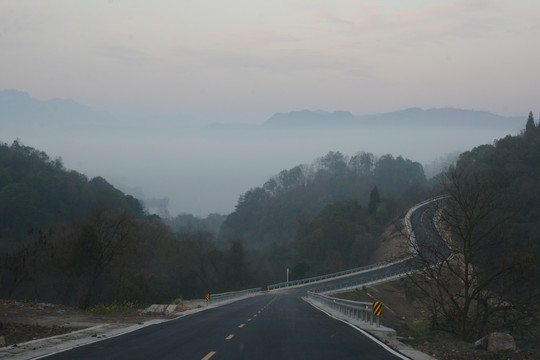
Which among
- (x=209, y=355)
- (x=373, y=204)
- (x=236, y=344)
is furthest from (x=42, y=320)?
(x=373, y=204)

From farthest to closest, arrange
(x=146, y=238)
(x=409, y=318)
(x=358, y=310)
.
Result: (x=146, y=238) → (x=409, y=318) → (x=358, y=310)

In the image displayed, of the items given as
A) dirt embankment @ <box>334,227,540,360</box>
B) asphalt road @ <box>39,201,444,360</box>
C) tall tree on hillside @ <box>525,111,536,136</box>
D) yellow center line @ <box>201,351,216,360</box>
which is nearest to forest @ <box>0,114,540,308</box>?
tall tree on hillside @ <box>525,111,536,136</box>

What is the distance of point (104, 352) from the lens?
45.7 ft

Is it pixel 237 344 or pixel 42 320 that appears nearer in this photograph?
pixel 237 344

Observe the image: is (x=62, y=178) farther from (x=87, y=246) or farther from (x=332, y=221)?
(x=87, y=246)

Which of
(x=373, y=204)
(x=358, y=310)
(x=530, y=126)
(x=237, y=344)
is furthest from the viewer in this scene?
(x=373, y=204)

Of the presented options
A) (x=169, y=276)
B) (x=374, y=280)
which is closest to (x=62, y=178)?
(x=169, y=276)

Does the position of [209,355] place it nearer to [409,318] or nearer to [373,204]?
[409,318]

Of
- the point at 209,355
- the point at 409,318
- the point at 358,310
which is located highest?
the point at 209,355

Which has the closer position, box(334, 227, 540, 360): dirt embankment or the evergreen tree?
box(334, 227, 540, 360): dirt embankment

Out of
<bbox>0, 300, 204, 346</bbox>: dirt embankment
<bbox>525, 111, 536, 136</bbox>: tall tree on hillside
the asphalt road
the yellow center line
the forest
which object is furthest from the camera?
<bbox>525, 111, 536, 136</bbox>: tall tree on hillside

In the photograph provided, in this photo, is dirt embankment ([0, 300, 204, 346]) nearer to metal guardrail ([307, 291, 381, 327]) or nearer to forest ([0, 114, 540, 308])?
forest ([0, 114, 540, 308])

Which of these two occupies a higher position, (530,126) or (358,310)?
(530,126)

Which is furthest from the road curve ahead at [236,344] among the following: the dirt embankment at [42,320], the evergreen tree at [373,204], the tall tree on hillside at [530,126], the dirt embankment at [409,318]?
the evergreen tree at [373,204]
